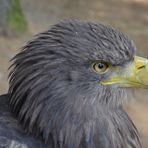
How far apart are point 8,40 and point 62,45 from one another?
390cm

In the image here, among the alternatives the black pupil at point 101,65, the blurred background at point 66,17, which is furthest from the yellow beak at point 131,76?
the blurred background at point 66,17

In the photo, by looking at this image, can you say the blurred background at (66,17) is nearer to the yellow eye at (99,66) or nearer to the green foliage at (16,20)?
the green foliage at (16,20)

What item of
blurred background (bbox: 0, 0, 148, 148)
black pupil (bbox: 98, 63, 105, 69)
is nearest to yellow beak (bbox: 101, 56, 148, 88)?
black pupil (bbox: 98, 63, 105, 69)

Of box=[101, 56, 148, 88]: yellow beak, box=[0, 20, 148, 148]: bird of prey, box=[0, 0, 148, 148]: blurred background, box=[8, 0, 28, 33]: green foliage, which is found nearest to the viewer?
box=[0, 20, 148, 148]: bird of prey

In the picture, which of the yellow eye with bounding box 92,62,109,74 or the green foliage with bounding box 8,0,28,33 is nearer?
the yellow eye with bounding box 92,62,109,74

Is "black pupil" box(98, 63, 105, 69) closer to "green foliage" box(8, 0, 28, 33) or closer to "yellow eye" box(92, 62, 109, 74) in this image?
"yellow eye" box(92, 62, 109, 74)

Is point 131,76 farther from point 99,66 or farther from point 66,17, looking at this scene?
point 66,17

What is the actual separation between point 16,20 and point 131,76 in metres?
4.21

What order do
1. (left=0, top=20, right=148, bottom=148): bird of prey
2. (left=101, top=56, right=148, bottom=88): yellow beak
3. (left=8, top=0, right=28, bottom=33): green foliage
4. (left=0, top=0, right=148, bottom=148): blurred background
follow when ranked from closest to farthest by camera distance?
(left=0, top=20, right=148, bottom=148): bird of prey < (left=101, top=56, right=148, bottom=88): yellow beak < (left=0, top=0, right=148, bottom=148): blurred background < (left=8, top=0, right=28, bottom=33): green foliage

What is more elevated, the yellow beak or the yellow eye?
the yellow eye

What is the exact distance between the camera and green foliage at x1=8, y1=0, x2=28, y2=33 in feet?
24.5

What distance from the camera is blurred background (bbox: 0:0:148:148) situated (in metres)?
6.60

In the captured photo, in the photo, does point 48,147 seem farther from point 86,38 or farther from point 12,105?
point 86,38

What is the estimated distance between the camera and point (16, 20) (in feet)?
Result: 24.7
